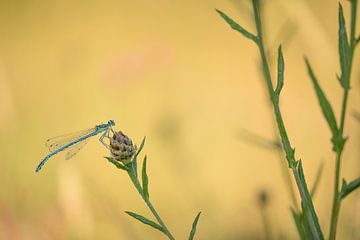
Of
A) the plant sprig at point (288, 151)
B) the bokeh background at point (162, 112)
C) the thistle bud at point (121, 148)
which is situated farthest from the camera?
the bokeh background at point (162, 112)

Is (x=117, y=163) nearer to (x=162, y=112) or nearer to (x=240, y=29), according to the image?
(x=240, y=29)

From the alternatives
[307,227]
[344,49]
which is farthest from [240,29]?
[307,227]

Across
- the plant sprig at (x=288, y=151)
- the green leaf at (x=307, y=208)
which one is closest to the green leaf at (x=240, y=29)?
the plant sprig at (x=288, y=151)

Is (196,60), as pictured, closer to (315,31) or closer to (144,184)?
(315,31)

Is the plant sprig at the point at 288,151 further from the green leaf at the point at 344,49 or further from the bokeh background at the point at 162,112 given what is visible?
the bokeh background at the point at 162,112

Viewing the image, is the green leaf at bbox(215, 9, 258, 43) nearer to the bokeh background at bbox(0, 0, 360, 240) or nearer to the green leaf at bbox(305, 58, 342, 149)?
the green leaf at bbox(305, 58, 342, 149)

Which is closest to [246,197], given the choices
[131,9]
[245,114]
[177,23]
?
[245,114]

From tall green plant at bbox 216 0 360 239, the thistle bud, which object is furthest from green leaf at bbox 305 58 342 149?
the thistle bud
